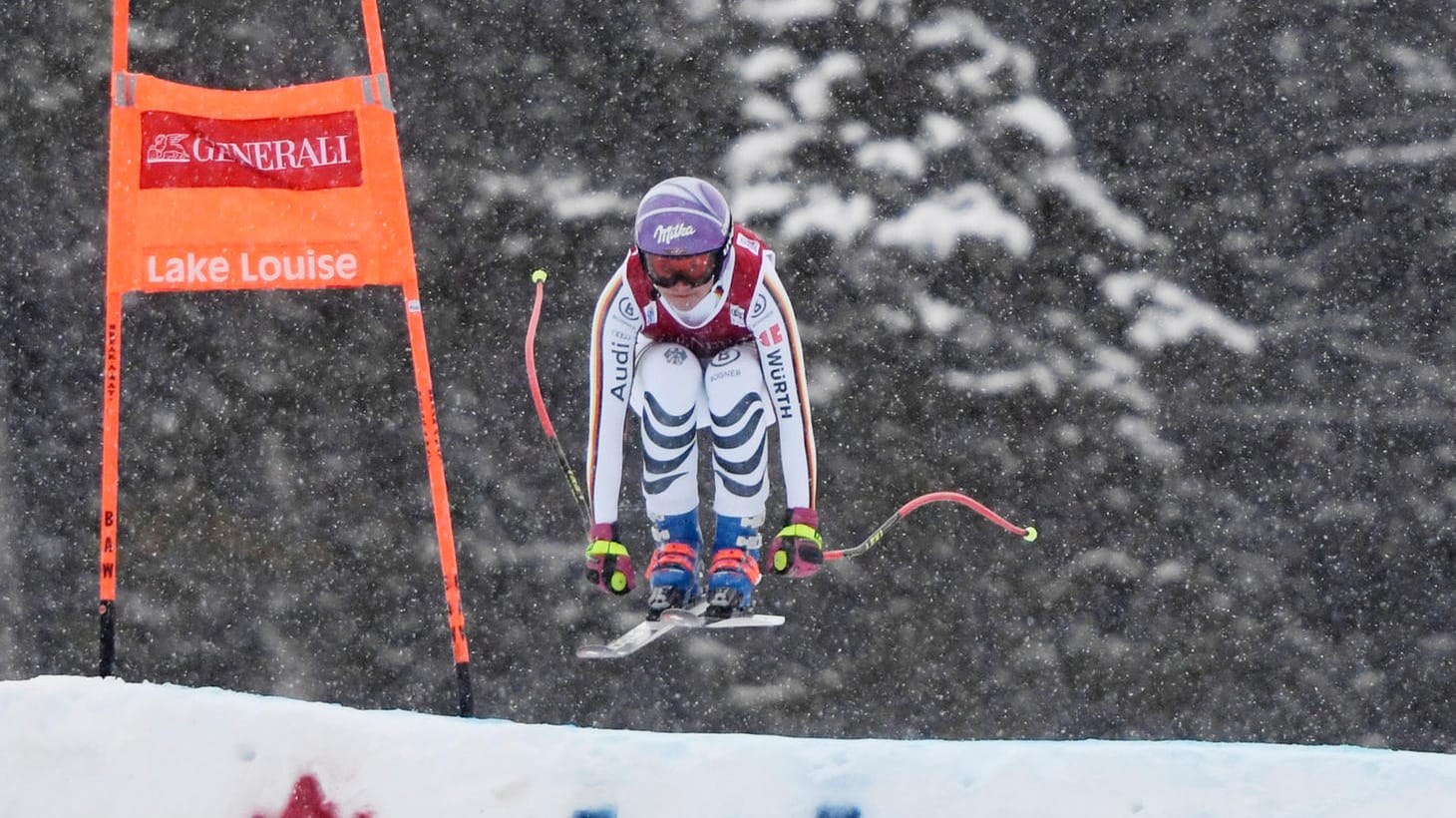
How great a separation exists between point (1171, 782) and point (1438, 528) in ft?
7.80

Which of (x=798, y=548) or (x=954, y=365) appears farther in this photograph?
(x=954, y=365)

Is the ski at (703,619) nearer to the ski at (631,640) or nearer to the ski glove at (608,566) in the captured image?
the ski at (631,640)

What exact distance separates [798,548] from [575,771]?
75 cm

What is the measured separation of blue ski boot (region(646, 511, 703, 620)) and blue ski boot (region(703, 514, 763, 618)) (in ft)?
0.19

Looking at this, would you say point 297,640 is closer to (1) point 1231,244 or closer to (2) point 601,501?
Answer: (2) point 601,501

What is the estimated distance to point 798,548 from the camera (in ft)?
12.6

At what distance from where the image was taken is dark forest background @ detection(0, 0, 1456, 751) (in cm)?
523

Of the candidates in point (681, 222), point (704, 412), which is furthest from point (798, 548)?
point (681, 222)

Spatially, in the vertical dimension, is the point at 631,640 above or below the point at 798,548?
below

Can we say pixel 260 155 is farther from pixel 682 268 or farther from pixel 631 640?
pixel 631 640

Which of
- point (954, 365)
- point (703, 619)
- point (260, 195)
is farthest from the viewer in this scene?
point (954, 365)

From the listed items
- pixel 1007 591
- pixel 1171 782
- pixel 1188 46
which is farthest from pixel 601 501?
pixel 1188 46

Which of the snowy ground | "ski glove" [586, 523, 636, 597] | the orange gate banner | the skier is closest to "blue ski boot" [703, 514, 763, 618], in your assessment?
the skier

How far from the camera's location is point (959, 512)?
17.3ft
